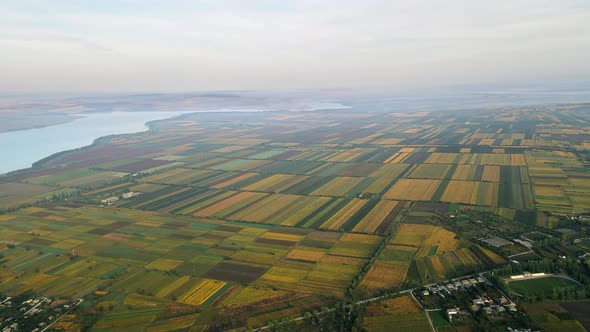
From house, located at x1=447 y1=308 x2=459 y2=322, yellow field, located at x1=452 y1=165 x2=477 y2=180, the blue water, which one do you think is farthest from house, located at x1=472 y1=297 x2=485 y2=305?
the blue water

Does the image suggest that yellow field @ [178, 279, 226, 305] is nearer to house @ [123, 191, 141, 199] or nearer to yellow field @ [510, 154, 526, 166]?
house @ [123, 191, 141, 199]

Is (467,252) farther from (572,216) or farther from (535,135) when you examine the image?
(535,135)

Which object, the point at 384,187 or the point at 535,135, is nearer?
the point at 384,187

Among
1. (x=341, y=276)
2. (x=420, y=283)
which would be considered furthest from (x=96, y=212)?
(x=420, y=283)

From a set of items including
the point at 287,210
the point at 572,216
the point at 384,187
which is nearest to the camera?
the point at 572,216

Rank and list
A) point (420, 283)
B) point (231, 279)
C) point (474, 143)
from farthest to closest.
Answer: point (474, 143) < point (231, 279) < point (420, 283)

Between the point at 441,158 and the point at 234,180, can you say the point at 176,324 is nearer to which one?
the point at 234,180

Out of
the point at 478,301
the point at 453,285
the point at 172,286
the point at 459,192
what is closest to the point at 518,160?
the point at 459,192
